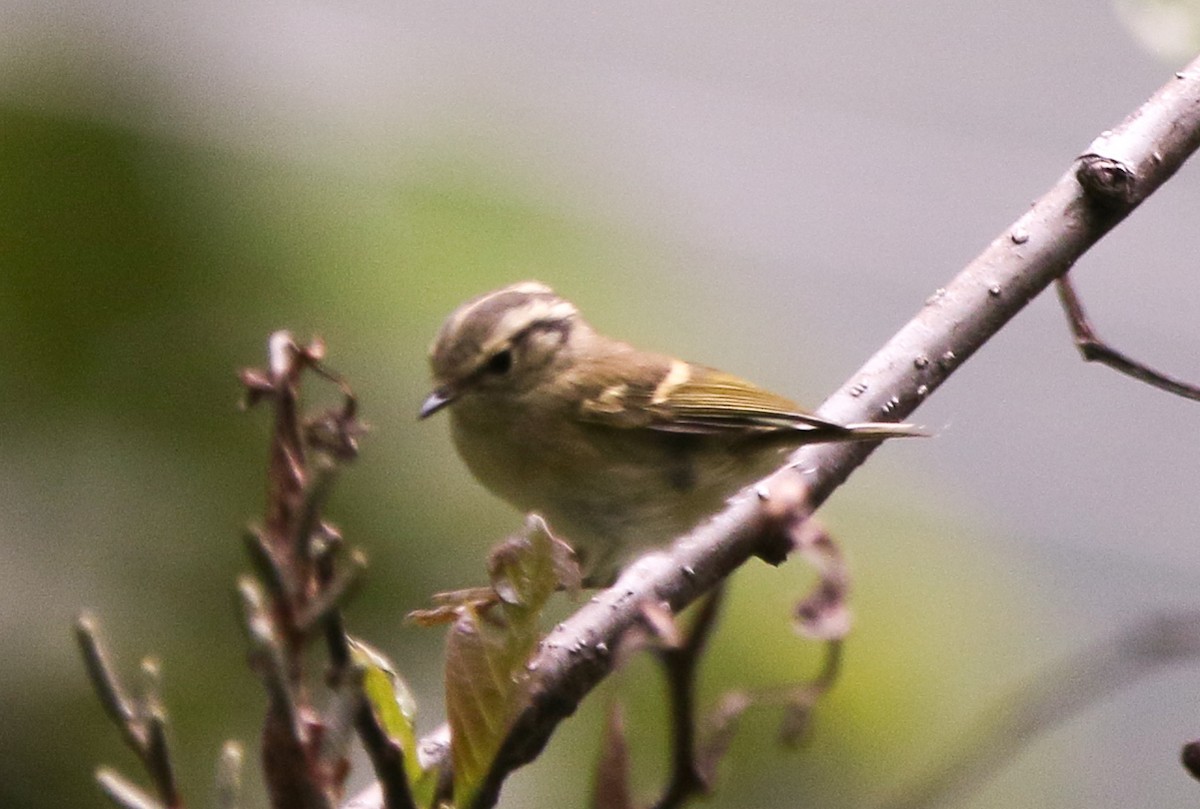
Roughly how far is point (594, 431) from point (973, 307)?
97cm

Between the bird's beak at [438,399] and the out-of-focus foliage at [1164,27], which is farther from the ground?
the out-of-focus foliage at [1164,27]

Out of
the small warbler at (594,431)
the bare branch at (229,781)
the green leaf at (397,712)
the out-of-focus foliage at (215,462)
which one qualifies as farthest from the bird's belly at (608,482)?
the bare branch at (229,781)

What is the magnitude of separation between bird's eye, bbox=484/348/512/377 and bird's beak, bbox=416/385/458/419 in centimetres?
8

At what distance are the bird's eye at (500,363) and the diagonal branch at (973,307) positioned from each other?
0.82 m

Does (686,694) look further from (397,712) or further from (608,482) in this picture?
(608,482)

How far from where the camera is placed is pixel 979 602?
2.84m

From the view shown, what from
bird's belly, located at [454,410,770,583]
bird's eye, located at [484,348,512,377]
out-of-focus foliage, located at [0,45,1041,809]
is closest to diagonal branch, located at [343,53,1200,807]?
bird's belly, located at [454,410,770,583]

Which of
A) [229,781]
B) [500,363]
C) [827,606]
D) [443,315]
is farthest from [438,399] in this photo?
[229,781]

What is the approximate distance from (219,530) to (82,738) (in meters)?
0.41

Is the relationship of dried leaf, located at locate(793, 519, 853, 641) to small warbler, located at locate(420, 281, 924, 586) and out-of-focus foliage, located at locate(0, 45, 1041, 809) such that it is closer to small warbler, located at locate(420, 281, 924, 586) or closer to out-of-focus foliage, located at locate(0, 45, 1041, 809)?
small warbler, located at locate(420, 281, 924, 586)

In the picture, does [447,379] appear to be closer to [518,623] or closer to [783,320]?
[518,623]

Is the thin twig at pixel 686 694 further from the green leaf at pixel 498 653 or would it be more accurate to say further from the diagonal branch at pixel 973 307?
the diagonal branch at pixel 973 307

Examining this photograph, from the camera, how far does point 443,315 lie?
2729 mm

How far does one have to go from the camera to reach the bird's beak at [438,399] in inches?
75.7
